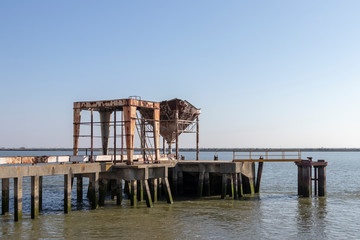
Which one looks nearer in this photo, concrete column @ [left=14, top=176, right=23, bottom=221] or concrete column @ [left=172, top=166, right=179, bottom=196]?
concrete column @ [left=14, top=176, right=23, bottom=221]

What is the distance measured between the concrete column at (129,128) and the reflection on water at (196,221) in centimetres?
395

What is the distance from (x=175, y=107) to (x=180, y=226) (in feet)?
58.7

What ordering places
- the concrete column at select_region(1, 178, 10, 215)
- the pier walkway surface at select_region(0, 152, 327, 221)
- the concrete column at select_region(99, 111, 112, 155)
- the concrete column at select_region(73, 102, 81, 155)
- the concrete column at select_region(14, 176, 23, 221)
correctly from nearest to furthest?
the concrete column at select_region(14, 176, 23, 221)
the pier walkway surface at select_region(0, 152, 327, 221)
the concrete column at select_region(1, 178, 10, 215)
the concrete column at select_region(73, 102, 81, 155)
the concrete column at select_region(99, 111, 112, 155)

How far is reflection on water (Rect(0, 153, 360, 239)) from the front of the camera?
2161 centimetres

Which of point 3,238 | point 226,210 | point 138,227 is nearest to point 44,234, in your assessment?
point 3,238

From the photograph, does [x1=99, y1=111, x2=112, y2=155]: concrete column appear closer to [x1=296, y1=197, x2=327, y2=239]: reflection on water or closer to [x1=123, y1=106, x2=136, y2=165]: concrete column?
[x1=123, y1=106, x2=136, y2=165]: concrete column

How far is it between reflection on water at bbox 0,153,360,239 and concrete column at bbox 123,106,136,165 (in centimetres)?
395

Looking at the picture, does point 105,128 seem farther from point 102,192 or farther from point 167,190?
point 167,190

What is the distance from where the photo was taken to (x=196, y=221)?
24938 mm

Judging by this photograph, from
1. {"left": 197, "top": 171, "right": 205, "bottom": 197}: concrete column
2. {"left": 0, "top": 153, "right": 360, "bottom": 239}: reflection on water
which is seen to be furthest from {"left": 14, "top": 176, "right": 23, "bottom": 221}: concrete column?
{"left": 197, "top": 171, "right": 205, "bottom": 197}: concrete column

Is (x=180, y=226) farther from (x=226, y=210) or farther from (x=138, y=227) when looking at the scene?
(x=226, y=210)

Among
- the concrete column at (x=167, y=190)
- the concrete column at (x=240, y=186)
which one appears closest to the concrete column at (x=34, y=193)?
the concrete column at (x=167, y=190)

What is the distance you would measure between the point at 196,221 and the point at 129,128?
8.73m

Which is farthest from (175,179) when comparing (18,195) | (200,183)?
(18,195)
